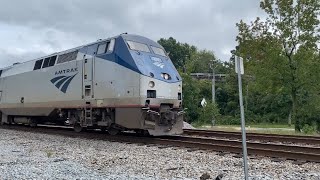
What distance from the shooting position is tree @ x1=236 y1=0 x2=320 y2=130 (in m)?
20.6

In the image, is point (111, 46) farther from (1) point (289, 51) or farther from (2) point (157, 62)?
(1) point (289, 51)

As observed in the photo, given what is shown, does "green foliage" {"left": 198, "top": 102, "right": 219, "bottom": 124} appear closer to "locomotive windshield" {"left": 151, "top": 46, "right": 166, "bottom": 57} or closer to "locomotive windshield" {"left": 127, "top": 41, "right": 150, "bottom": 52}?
"locomotive windshield" {"left": 151, "top": 46, "right": 166, "bottom": 57}

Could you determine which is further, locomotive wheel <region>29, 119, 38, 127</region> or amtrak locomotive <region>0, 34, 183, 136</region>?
locomotive wheel <region>29, 119, 38, 127</region>

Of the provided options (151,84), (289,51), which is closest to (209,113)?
A: (289,51)

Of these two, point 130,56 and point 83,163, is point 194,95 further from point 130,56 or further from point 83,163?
point 83,163

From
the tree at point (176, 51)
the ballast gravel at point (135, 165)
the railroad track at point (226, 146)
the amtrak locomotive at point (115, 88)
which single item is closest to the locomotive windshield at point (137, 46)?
the amtrak locomotive at point (115, 88)

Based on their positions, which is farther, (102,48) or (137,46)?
(102,48)

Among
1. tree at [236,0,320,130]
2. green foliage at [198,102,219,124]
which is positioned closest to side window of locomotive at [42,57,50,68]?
tree at [236,0,320,130]

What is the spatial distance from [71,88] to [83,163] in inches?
286

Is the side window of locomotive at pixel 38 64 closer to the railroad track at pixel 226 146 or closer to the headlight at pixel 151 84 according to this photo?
the railroad track at pixel 226 146

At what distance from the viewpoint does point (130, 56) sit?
13234mm

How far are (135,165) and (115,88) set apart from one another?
5.49m

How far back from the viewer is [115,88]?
1377 centimetres

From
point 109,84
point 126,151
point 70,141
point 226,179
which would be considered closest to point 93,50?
point 109,84
